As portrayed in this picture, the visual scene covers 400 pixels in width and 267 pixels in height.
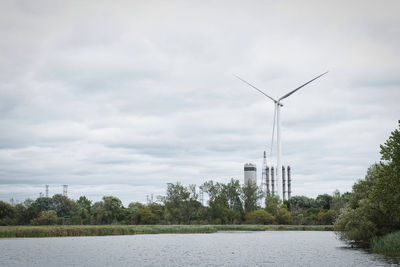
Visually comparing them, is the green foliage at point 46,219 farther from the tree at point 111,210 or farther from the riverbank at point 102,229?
the riverbank at point 102,229

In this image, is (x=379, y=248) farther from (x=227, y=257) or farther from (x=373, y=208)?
(x=227, y=257)

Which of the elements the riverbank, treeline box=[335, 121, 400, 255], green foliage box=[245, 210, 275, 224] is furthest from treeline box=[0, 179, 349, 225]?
treeline box=[335, 121, 400, 255]

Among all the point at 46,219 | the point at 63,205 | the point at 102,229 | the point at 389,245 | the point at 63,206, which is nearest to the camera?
the point at 389,245

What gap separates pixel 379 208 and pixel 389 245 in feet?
21.3

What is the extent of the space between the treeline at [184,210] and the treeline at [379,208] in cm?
7890

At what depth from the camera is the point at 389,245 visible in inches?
1907

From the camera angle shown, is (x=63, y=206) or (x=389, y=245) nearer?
(x=389, y=245)

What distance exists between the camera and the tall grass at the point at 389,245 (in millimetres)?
47031

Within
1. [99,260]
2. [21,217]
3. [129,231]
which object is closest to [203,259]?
[99,260]

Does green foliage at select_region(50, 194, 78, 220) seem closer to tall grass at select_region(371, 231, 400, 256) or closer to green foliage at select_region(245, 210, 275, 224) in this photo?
green foliage at select_region(245, 210, 275, 224)

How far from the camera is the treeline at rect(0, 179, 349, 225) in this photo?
13575cm

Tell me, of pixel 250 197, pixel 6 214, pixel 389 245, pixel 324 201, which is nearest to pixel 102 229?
pixel 6 214

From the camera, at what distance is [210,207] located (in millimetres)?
154875

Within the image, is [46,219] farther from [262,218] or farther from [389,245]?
[389,245]
